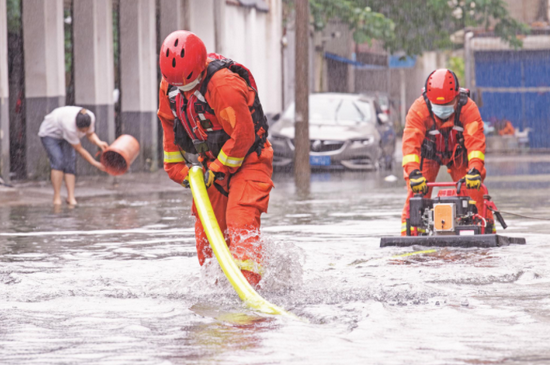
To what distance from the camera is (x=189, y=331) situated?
19.3ft

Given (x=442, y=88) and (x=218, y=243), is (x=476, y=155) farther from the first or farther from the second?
(x=218, y=243)

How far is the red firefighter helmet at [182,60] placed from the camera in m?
6.62

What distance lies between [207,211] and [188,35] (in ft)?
3.47

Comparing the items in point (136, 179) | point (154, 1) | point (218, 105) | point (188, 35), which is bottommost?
point (136, 179)

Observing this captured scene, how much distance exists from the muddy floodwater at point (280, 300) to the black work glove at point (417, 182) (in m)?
0.50

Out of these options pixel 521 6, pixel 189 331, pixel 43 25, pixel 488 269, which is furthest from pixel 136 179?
pixel 521 6

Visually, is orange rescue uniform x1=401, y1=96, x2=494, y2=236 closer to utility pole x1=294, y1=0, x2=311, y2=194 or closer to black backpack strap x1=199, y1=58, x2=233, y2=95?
black backpack strap x1=199, y1=58, x2=233, y2=95

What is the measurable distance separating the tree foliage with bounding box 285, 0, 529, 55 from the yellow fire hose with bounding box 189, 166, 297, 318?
22.3 meters

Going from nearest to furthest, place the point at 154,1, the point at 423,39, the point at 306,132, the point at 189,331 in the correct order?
the point at 189,331
the point at 306,132
the point at 154,1
the point at 423,39

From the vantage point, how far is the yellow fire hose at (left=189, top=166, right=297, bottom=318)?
6.55 metres

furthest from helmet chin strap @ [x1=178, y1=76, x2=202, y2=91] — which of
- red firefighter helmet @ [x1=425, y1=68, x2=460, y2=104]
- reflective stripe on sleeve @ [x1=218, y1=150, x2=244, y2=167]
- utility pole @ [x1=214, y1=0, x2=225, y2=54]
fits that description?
utility pole @ [x1=214, y1=0, x2=225, y2=54]

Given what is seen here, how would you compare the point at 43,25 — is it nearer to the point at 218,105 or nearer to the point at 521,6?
the point at 218,105

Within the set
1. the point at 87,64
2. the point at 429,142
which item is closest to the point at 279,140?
the point at 87,64

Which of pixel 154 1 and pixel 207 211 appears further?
pixel 154 1
